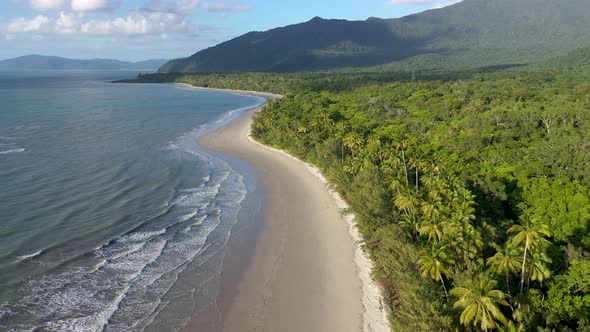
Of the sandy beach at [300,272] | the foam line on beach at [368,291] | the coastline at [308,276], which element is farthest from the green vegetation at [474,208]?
the sandy beach at [300,272]

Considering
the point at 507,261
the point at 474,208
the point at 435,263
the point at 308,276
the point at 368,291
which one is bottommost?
the point at 368,291

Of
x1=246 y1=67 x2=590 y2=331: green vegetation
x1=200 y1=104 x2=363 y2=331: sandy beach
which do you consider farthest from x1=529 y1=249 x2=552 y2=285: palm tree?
x1=200 y1=104 x2=363 y2=331: sandy beach

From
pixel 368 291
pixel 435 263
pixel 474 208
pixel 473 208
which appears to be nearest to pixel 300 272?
pixel 368 291

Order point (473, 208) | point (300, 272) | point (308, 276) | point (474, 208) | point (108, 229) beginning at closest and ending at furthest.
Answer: point (473, 208) < point (308, 276) < point (300, 272) < point (474, 208) < point (108, 229)

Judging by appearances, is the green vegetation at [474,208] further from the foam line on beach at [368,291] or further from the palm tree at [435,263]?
the foam line on beach at [368,291]

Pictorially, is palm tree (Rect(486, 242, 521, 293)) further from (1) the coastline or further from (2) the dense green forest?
(1) the coastline

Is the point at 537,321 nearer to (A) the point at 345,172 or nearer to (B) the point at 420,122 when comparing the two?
(A) the point at 345,172

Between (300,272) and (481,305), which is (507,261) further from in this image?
(300,272)
